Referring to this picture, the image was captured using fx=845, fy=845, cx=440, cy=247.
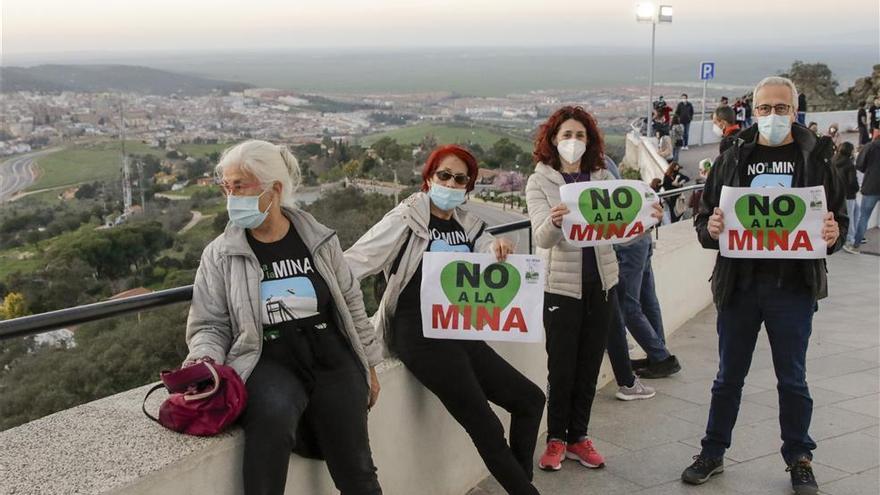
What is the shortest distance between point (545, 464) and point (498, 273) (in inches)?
52.0

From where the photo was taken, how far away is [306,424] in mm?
3227

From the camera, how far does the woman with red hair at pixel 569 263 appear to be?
14.8ft

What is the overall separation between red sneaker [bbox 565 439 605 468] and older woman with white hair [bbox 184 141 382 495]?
6.05 feet

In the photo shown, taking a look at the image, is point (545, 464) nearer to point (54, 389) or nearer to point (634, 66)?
point (54, 389)

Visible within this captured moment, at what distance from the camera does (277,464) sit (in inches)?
115

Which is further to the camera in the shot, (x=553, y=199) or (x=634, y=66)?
(x=634, y=66)

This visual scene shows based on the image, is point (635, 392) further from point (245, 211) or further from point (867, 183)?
point (867, 183)

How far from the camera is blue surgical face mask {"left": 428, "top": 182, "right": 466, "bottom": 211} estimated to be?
13.2ft

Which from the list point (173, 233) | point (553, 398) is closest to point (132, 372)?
point (553, 398)

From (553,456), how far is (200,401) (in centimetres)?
247

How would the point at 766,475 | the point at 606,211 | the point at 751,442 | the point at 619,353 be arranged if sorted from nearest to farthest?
the point at 606,211 → the point at 766,475 → the point at 751,442 → the point at 619,353

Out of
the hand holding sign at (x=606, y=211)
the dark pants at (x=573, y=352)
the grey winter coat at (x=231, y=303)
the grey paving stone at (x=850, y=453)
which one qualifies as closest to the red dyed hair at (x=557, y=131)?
the hand holding sign at (x=606, y=211)

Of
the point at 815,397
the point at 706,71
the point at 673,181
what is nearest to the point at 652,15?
the point at 706,71

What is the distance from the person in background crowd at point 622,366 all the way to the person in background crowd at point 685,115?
28419mm
